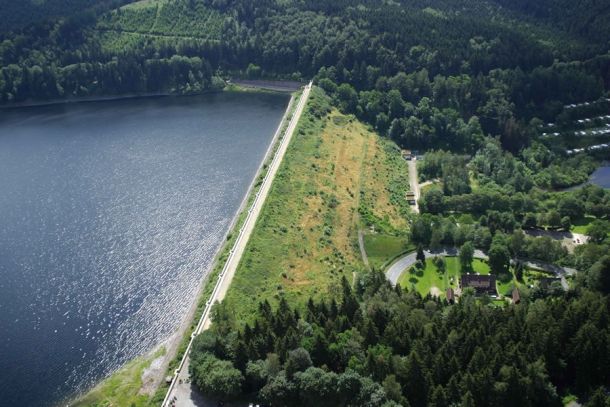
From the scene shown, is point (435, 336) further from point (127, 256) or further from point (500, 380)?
point (127, 256)

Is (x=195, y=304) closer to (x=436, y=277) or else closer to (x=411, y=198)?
(x=436, y=277)

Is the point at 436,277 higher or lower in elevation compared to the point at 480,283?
lower

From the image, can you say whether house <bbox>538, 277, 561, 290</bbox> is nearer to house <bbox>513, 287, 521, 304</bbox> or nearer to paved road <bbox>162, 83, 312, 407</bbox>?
house <bbox>513, 287, 521, 304</bbox>

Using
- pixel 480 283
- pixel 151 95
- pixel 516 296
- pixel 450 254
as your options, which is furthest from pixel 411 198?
pixel 151 95

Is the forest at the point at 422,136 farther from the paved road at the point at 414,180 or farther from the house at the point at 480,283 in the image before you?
the house at the point at 480,283

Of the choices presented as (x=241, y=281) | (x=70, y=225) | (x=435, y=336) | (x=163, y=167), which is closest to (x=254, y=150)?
(x=163, y=167)

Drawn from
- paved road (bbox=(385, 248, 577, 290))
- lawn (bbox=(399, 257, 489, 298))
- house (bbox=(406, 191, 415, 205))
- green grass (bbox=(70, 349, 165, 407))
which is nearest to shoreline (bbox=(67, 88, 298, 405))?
green grass (bbox=(70, 349, 165, 407))

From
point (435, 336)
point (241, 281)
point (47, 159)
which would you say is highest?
point (435, 336)
